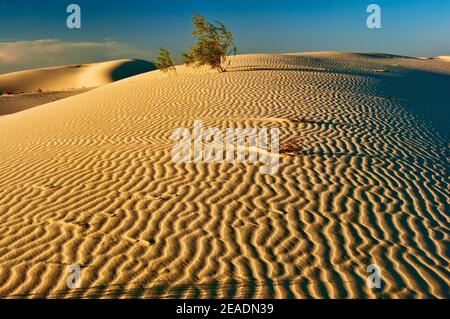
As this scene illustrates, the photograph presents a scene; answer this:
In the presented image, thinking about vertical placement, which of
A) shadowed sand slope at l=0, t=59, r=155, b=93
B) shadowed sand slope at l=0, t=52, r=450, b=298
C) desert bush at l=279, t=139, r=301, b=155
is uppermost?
shadowed sand slope at l=0, t=59, r=155, b=93

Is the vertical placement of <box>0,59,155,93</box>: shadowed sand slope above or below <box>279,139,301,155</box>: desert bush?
above

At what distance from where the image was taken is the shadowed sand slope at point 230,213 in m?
4.55

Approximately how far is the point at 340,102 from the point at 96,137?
7802 mm

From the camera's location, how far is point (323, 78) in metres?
19.3

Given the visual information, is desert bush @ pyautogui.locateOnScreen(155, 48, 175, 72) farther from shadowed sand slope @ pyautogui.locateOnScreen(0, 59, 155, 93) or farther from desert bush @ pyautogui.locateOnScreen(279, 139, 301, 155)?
shadowed sand slope @ pyautogui.locateOnScreen(0, 59, 155, 93)

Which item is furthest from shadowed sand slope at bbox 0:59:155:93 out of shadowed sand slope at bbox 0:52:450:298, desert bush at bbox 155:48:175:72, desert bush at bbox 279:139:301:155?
desert bush at bbox 279:139:301:155

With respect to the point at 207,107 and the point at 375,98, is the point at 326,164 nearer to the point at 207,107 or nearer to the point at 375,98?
the point at 207,107

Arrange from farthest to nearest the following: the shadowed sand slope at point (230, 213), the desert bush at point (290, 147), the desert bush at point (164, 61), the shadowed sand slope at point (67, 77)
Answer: the shadowed sand slope at point (67, 77) < the desert bush at point (164, 61) < the desert bush at point (290, 147) < the shadowed sand slope at point (230, 213)

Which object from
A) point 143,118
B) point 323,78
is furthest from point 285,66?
point 143,118

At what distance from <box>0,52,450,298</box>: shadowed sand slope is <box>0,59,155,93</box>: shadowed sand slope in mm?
48388

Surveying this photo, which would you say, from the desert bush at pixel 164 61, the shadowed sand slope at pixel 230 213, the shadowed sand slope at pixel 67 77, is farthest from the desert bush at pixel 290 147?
the shadowed sand slope at pixel 67 77

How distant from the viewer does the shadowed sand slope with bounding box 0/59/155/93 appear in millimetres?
57656

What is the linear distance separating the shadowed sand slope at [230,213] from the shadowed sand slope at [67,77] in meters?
48.4

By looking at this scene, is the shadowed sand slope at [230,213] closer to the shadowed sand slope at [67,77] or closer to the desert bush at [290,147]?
the desert bush at [290,147]
